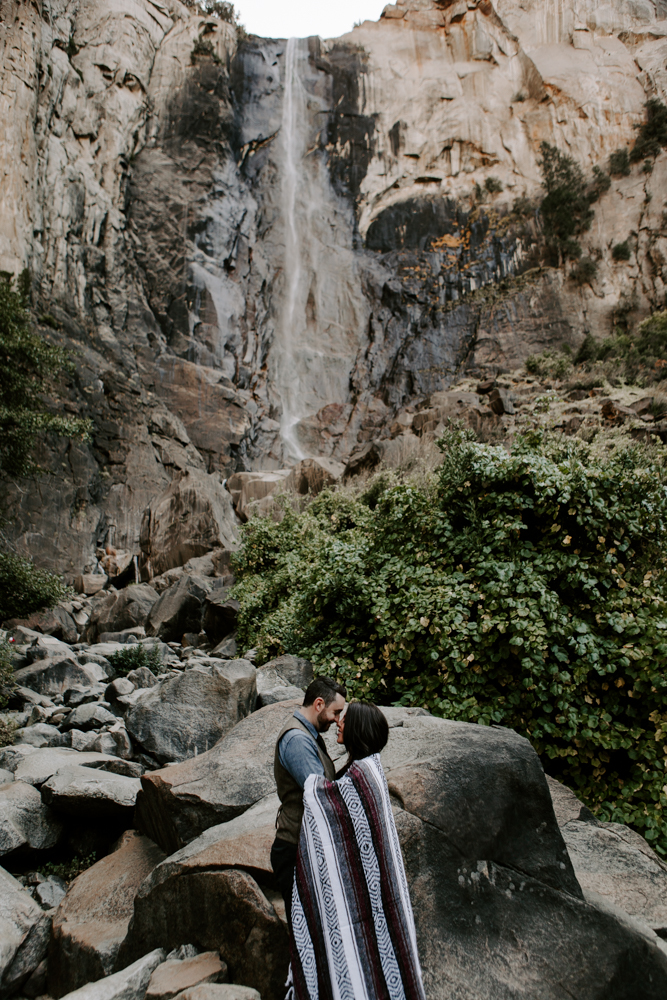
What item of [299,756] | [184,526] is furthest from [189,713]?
[184,526]

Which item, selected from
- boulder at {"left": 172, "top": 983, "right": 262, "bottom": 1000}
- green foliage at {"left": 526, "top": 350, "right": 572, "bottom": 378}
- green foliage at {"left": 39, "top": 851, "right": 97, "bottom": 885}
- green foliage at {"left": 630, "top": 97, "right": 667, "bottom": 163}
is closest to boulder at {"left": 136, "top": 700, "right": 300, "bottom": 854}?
green foliage at {"left": 39, "top": 851, "right": 97, "bottom": 885}

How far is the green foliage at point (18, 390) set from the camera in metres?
10.3

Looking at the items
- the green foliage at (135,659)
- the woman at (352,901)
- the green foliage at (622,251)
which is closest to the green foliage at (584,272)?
the green foliage at (622,251)

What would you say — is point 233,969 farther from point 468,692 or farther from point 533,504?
point 533,504

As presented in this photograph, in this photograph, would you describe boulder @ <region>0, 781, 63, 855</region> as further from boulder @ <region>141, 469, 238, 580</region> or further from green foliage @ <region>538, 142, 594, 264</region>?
green foliage @ <region>538, 142, 594, 264</region>

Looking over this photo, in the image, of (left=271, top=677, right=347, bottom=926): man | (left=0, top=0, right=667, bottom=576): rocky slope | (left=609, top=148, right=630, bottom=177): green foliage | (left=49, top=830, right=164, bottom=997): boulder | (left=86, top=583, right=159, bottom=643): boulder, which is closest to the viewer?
(left=271, top=677, right=347, bottom=926): man

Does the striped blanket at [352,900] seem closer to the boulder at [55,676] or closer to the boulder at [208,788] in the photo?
the boulder at [208,788]

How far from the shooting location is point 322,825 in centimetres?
206

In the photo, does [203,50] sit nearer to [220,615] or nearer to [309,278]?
[309,278]

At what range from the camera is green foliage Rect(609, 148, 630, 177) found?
29.1m

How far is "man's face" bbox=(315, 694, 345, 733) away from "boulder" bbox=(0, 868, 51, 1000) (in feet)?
7.87

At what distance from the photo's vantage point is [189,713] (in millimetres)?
5027

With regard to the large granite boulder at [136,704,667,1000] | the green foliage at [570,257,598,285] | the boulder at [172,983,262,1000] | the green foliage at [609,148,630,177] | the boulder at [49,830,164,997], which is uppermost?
the green foliage at [609,148,630,177]

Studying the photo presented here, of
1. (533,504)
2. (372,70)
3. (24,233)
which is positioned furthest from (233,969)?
(372,70)
